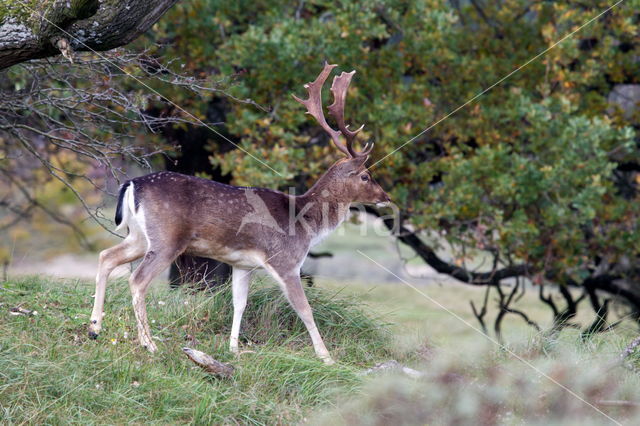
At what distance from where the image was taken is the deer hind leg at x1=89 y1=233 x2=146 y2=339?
5.81 metres

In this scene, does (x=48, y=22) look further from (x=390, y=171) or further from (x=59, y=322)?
(x=390, y=171)

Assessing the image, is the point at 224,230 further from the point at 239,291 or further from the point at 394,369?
the point at 394,369

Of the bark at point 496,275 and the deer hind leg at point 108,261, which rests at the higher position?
the deer hind leg at point 108,261

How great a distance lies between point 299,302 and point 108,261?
144cm

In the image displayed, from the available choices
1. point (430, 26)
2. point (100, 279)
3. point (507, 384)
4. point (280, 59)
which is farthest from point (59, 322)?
point (430, 26)

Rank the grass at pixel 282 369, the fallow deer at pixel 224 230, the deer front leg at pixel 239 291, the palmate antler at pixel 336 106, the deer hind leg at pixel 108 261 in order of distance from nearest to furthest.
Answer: the grass at pixel 282 369, the deer hind leg at pixel 108 261, the fallow deer at pixel 224 230, the deer front leg at pixel 239 291, the palmate antler at pixel 336 106

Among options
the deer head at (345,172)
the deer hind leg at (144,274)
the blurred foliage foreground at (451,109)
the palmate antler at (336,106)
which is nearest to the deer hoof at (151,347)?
the deer hind leg at (144,274)

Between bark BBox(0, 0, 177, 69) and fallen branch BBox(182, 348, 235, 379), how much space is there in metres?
2.08

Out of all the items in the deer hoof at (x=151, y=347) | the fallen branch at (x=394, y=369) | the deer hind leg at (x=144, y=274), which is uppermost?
the deer hind leg at (x=144, y=274)

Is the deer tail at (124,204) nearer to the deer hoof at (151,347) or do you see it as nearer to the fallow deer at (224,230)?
the fallow deer at (224,230)

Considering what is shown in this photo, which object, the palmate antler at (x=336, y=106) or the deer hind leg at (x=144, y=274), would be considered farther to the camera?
the palmate antler at (x=336, y=106)

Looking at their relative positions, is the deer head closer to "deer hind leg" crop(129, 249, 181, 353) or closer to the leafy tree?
"deer hind leg" crop(129, 249, 181, 353)

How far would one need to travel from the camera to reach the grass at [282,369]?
4.80 meters

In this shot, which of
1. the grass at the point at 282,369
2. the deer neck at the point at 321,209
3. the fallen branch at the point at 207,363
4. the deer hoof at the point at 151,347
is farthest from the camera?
the deer neck at the point at 321,209
